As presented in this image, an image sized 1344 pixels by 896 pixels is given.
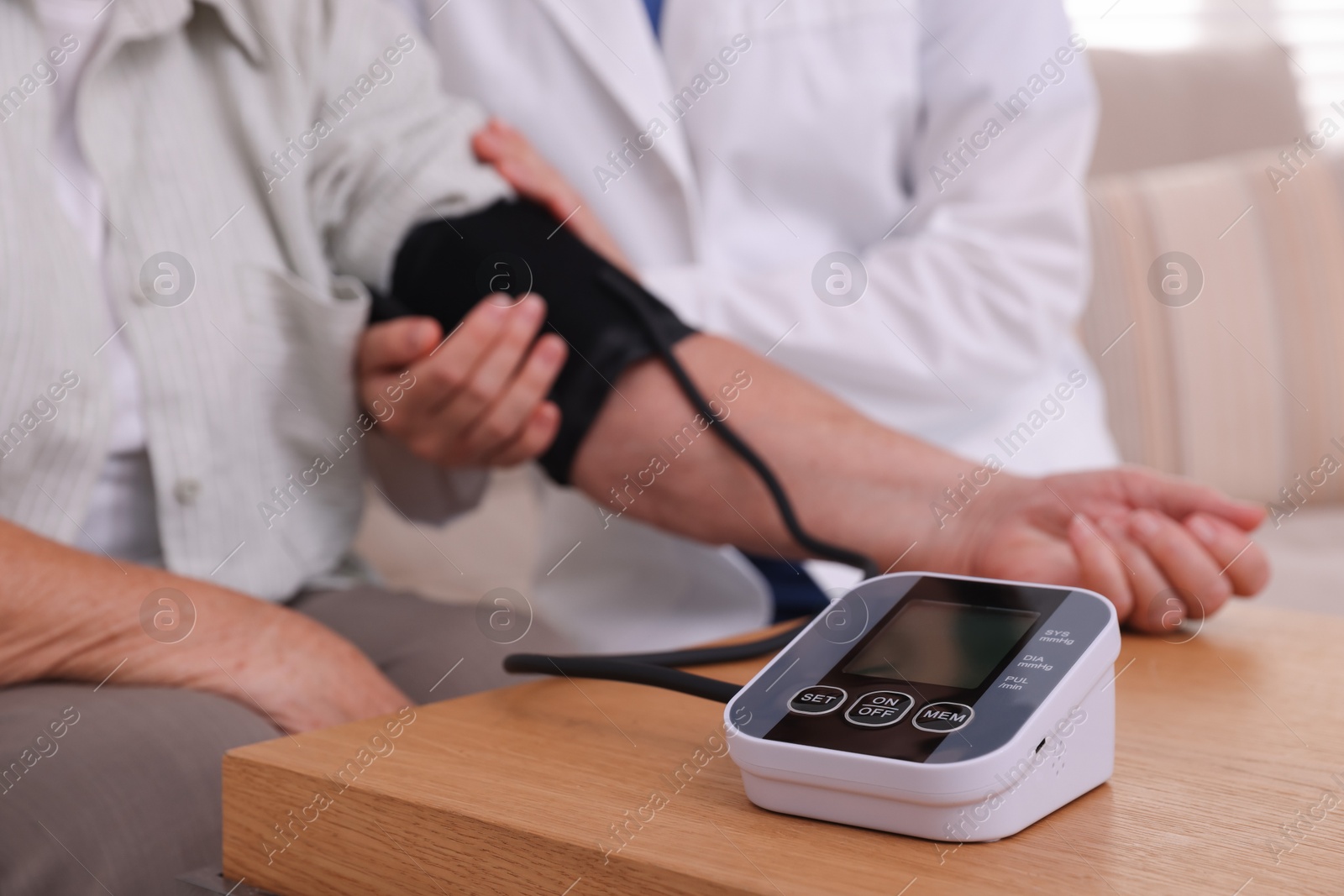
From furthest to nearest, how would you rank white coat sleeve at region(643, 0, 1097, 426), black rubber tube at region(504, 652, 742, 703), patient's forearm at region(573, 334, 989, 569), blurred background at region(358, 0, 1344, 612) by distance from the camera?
blurred background at region(358, 0, 1344, 612)
white coat sleeve at region(643, 0, 1097, 426)
patient's forearm at region(573, 334, 989, 569)
black rubber tube at region(504, 652, 742, 703)

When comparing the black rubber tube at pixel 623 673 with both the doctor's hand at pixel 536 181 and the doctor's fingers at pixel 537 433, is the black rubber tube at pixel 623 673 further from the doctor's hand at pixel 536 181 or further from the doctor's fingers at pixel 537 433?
the doctor's hand at pixel 536 181

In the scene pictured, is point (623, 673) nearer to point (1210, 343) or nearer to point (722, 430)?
point (722, 430)

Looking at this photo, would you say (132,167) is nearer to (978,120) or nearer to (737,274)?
(737,274)

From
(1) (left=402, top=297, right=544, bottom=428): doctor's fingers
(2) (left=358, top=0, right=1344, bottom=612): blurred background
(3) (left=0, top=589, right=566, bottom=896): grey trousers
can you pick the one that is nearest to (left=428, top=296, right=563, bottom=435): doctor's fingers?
(1) (left=402, top=297, right=544, bottom=428): doctor's fingers

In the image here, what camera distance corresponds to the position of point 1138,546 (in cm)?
52

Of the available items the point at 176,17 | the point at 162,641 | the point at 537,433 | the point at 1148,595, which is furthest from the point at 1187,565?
the point at 176,17

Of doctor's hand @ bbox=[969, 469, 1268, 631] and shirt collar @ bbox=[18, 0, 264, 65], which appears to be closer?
doctor's hand @ bbox=[969, 469, 1268, 631]

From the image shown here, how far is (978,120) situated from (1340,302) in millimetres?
812

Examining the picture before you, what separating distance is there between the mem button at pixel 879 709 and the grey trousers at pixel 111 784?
0.75 ft

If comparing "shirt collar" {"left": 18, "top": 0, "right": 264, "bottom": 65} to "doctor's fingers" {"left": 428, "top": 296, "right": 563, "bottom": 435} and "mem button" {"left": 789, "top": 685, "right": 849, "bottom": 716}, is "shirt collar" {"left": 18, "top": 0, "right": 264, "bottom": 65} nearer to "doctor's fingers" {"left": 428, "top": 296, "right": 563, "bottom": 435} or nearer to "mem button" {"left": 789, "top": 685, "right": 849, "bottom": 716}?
"doctor's fingers" {"left": 428, "top": 296, "right": 563, "bottom": 435}

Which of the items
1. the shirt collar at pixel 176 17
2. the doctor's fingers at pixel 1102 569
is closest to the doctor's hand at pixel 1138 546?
the doctor's fingers at pixel 1102 569

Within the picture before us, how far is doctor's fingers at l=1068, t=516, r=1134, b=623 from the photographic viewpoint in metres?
0.50

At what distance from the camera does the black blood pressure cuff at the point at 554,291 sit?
2.17ft

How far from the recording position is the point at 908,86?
0.97 meters
